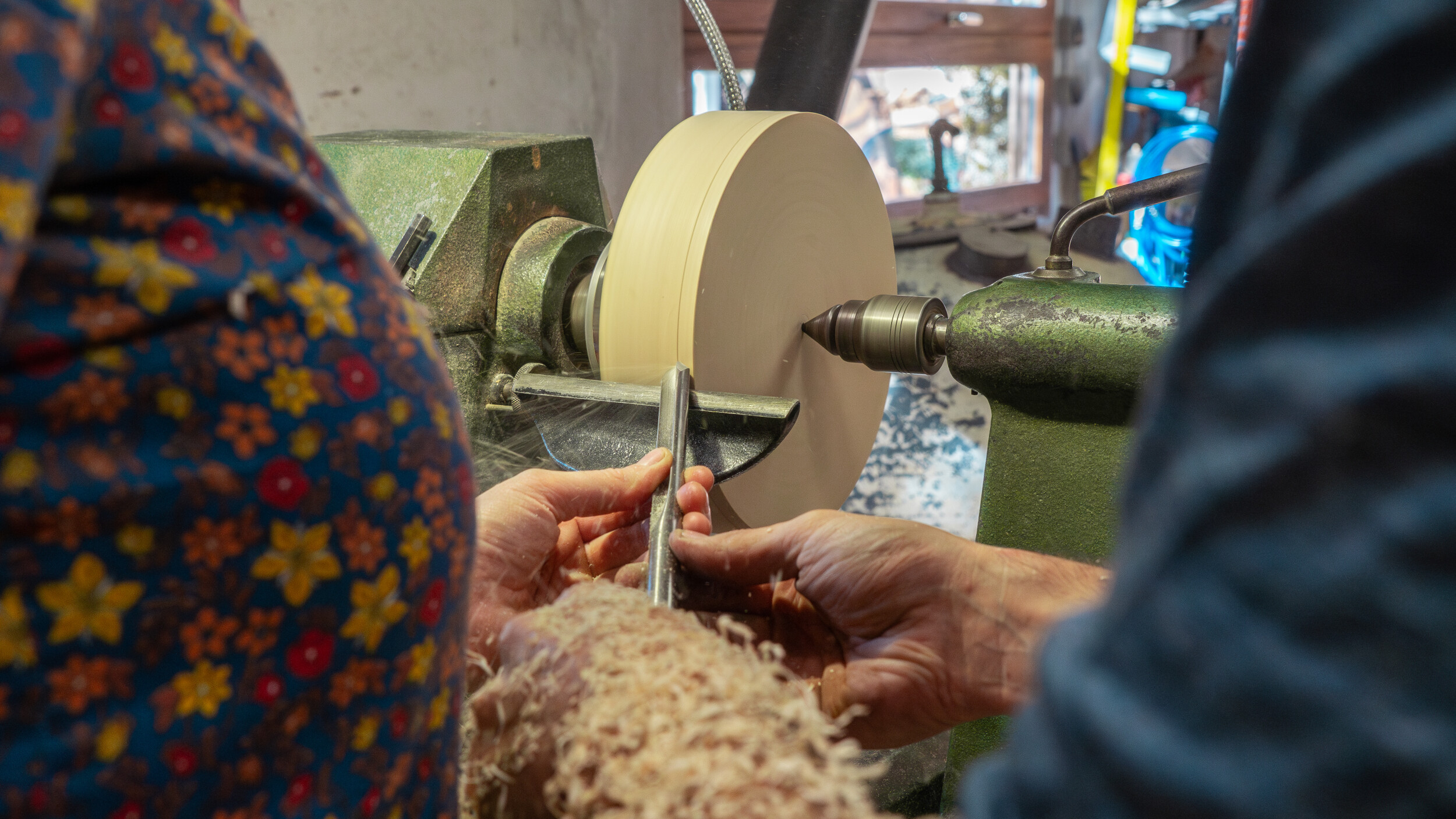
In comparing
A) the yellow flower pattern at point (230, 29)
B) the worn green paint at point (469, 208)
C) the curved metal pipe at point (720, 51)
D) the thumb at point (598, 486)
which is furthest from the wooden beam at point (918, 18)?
the yellow flower pattern at point (230, 29)

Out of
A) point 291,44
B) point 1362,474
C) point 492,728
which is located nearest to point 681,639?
point 492,728

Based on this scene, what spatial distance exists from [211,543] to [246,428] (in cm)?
6

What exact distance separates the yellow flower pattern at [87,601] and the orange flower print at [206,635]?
28 mm

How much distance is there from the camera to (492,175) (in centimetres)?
126

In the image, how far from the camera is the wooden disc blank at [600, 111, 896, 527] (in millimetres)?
1153

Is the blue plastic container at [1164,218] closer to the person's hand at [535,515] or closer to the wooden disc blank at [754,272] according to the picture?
the wooden disc blank at [754,272]

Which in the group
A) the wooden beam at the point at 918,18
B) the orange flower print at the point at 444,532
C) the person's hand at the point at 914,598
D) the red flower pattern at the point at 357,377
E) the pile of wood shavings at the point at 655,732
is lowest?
the person's hand at the point at 914,598

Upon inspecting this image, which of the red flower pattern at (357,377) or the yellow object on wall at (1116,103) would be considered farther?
the yellow object on wall at (1116,103)

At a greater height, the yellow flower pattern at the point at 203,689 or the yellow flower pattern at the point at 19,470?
the yellow flower pattern at the point at 19,470

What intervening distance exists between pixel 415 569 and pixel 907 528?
628 mm

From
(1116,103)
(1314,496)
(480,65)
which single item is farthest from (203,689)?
(1116,103)

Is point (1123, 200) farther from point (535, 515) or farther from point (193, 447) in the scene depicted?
point (193, 447)

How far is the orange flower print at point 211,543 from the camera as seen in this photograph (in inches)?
16.4

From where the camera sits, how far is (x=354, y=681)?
1.59 feet
